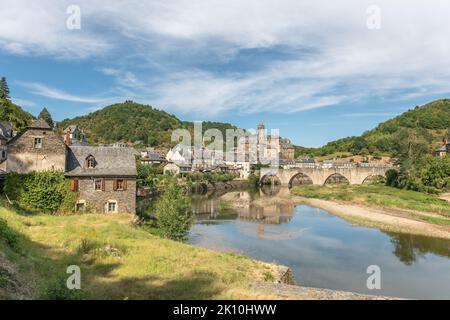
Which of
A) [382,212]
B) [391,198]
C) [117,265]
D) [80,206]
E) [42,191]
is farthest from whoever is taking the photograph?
[391,198]

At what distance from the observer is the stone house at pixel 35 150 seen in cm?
2866

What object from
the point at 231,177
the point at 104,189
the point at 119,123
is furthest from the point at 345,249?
the point at 119,123

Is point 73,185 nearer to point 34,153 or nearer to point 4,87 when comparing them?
point 34,153

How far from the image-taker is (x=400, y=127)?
128 metres

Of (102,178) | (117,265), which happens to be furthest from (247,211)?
(117,265)

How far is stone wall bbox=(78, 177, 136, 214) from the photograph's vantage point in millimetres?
29781

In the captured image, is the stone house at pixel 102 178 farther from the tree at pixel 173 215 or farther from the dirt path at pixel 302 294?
the dirt path at pixel 302 294

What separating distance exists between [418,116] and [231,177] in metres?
113

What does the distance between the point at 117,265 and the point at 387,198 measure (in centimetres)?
5309

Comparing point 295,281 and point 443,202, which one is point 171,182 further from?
point 443,202

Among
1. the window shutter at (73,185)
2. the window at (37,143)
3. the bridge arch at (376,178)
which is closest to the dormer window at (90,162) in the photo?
the window shutter at (73,185)

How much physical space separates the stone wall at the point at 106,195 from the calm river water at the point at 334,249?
717 cm
